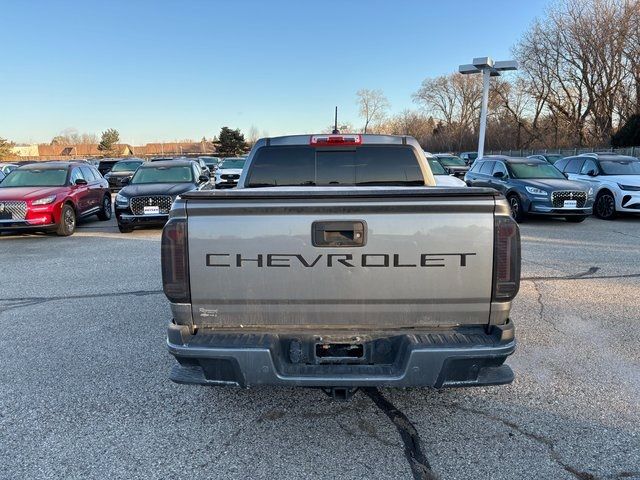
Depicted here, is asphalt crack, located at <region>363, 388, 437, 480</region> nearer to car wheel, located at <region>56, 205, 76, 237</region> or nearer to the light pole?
car wheel, located at <region>56, 205, 76, 237</region>

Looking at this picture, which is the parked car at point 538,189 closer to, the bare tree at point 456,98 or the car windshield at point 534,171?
the car windshield at point 534,171

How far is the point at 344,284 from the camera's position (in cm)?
263

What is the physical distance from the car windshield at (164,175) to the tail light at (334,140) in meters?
9.02

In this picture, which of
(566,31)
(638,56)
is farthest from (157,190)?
(566,31)

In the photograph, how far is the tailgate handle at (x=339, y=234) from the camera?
2.59m

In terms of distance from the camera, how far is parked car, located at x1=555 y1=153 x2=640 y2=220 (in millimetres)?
12141

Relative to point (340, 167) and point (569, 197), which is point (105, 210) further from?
point (569, 197)

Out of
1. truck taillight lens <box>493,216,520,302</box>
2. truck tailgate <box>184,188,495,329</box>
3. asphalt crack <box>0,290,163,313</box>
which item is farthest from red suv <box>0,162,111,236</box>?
truck taillight lens <box>493,216,520,302</box>

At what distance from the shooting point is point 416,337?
265cm

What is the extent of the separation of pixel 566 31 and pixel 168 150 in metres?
68.9

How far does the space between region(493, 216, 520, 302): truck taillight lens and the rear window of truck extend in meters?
1.59

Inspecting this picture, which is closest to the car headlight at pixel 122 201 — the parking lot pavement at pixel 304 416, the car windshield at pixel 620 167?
the parking lot pavement at pixel 304 416

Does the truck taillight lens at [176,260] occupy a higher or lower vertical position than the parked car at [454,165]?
lower

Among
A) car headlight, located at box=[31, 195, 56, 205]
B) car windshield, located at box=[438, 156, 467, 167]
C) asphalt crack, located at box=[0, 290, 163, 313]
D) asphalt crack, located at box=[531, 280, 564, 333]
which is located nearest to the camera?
asphalt crack, located at box=[531, 280, 564, 333]
